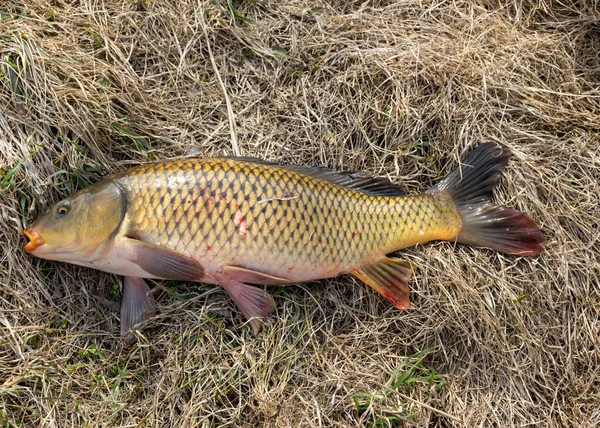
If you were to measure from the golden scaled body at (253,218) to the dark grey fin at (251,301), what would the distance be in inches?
5.1

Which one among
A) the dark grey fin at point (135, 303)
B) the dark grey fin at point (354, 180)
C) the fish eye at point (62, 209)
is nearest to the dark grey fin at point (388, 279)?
the dark grey fin at point (354, 180)

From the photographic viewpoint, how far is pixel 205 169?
2.00 metres

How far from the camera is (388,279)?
7.08ft

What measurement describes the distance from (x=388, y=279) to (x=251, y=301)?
0.63 m

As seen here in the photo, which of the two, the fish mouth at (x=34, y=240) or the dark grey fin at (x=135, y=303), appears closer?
the fish mouth at (x=34, y=240)

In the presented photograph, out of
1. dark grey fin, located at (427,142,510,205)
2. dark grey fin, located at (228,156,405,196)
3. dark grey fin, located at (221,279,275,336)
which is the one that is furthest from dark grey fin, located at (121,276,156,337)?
dark grey fin, located at (427,142,510,205)

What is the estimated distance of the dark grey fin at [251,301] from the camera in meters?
2.09

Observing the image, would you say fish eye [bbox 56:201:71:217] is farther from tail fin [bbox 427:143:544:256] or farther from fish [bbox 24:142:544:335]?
tail fin [bbox 427:143:544:256]

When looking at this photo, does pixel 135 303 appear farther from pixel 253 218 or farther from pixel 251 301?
pixel 253 218

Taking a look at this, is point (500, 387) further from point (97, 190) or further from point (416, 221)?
point (97, 190)

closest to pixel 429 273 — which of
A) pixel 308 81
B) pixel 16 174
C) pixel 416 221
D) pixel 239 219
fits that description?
pixel 416 221

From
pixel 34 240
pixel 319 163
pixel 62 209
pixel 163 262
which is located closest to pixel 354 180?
pixel 319 163

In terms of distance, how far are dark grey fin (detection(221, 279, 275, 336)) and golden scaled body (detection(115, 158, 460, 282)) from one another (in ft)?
0.42

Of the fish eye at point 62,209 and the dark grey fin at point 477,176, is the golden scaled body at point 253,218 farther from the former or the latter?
the dark grey fin at point 477,176
